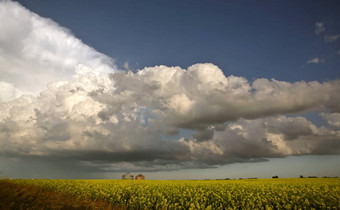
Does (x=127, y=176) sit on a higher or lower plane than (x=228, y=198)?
lower

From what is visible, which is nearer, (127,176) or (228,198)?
(228,198)

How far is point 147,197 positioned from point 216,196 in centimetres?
609

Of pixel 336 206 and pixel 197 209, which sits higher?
pixel 336 206

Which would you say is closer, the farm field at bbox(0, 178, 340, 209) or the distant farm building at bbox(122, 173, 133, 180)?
→ the farm field at bbox(0, 178, 340, 209)

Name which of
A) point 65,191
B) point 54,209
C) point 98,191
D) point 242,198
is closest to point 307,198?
point 242,198

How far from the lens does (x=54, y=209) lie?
14.7m

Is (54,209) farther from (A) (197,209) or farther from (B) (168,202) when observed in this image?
(A) (197,209)

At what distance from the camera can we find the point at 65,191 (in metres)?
26.7

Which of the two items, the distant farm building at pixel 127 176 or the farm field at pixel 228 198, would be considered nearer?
the farm field at pixel 228 198

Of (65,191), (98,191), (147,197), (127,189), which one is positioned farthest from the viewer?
(65,191)

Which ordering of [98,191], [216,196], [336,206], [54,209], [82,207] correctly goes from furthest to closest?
1. [98,191]
2. [216,196]
3. [54,209]
4. [82,207]
5. [336,206]

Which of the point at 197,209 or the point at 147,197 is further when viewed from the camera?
the point at 147,197

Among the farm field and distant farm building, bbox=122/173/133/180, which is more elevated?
the farm field

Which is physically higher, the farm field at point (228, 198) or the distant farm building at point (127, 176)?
the farm field at point (228, 198)
